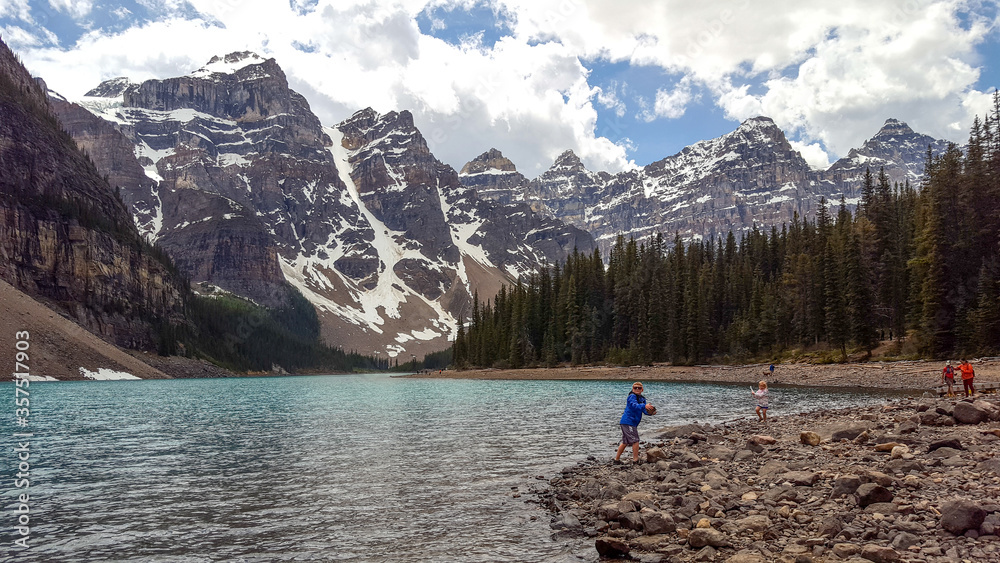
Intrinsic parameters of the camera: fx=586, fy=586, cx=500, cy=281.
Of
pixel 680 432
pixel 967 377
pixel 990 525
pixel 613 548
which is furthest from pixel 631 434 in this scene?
pixel 967 377

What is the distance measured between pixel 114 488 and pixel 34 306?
117 m

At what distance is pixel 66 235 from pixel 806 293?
17310 centimetres

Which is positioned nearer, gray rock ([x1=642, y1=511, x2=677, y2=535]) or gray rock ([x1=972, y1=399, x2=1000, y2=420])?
gray rock ([x1=642, y1=511, x2=677, y2=535])

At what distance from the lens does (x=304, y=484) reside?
17500mm

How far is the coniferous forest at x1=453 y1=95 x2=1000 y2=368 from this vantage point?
57.8 metres

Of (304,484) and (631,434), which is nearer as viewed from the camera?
(304,484)

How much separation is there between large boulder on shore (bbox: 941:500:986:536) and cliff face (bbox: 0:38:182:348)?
16745 centimetres

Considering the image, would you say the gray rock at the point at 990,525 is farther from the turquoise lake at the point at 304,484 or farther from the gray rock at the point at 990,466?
the turquoise lake at the point at 304,484

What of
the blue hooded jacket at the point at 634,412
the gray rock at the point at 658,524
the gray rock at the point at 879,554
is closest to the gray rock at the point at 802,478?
the gray rock at the point at 658,524

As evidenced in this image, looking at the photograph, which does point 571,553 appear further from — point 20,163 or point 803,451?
point 20,163

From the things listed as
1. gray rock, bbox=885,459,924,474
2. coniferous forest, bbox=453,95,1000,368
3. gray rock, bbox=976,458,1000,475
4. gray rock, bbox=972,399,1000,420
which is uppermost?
coniferous forest, bbox=453,95,1000,368

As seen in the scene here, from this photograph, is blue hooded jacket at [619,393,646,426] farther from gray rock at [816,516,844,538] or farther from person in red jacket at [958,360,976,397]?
person in red jacket at [958,360,976,397]

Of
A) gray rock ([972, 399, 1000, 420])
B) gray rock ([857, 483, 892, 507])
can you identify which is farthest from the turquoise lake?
gray rock ([972, 399, 1000, 420])

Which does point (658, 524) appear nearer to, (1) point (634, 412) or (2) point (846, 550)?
(2) point (846, 550)
